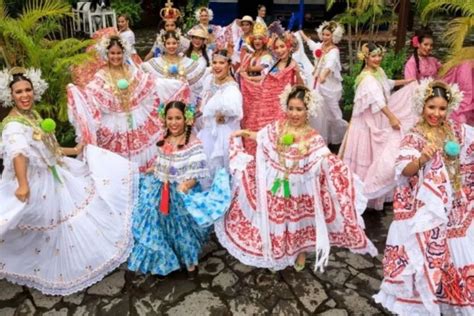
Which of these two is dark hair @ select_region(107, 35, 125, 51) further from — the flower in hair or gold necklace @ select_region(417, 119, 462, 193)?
gold necklace @ select_region(417, 119, 462, 193)

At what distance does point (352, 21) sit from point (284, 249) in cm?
676

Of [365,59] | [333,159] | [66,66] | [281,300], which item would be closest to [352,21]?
[365,59]

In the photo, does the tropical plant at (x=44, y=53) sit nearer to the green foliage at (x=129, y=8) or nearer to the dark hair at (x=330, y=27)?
the dark hair at (x=330, y=27)

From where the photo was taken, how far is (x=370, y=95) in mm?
5629

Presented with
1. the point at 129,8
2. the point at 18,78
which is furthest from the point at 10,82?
the point at 129,8

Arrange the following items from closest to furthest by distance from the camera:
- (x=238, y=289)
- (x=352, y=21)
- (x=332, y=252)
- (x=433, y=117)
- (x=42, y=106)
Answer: (x=433, y=117), (x=238, y=289), (x=332, y=252), (x=42, y=106), (x=352, y=21)

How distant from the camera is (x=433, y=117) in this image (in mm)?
3691

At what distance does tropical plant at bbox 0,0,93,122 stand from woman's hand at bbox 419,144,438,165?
468 centimetres

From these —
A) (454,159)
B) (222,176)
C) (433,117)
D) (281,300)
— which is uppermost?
(433,117)

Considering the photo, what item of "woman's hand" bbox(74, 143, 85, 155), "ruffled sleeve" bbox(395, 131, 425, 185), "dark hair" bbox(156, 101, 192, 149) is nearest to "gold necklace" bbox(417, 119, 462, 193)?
"ruffled sleeve" bbox(395, 131, 425, 185)

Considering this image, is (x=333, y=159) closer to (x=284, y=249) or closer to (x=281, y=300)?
(x=284, y=249)

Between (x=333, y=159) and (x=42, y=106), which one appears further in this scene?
(x=42, y=106)

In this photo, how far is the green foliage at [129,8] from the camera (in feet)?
53.0

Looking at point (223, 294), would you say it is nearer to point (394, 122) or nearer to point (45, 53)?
point (394, 122)
